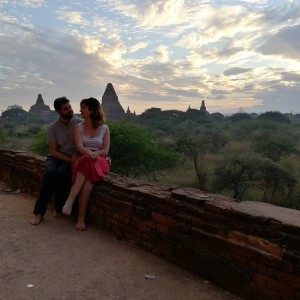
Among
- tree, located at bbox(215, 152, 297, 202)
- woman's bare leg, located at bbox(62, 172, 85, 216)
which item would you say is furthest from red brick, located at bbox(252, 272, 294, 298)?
tree, located at bbox(215, 152, 297, 202)

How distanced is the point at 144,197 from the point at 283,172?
40.8ft

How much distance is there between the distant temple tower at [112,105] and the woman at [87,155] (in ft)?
175

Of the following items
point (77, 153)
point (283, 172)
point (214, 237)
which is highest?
point (77, 153)

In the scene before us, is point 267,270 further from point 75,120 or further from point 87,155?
point 75,120

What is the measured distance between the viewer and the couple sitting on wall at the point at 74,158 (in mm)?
3838

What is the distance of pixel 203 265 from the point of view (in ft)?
9.05

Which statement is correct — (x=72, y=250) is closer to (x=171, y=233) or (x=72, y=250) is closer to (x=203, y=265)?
(x=171, y=233)

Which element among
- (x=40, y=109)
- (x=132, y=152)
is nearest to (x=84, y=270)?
(x=132, y=152)

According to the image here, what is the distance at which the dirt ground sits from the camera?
8.39 ft


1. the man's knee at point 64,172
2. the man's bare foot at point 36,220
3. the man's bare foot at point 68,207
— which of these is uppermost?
the man's knee at point 64,172

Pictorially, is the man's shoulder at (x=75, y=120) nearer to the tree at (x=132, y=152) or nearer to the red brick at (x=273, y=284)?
the red brick at (x=273, y=284)

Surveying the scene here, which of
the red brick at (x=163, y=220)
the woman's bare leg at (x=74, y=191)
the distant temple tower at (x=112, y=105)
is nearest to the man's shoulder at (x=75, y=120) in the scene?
the woman's bare leg at (x=74, y=191)

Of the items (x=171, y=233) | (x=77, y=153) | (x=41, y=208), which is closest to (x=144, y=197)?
(x=171, y=233)

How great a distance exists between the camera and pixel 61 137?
4.32 metres
